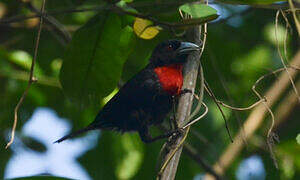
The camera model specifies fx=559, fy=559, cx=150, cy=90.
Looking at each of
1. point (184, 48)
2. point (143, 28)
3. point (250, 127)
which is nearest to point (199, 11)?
point (143, 28)

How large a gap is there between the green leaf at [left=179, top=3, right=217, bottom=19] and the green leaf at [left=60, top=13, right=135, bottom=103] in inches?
34.7

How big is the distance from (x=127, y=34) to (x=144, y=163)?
1.22 metres

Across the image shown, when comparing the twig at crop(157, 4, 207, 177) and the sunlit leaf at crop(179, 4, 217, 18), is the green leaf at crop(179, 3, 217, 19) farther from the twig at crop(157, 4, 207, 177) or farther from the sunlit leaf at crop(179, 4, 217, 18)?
the twig at crop(157, 4, 207, 177)

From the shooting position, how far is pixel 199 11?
2.46 meters

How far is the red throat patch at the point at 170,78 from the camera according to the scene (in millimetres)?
3818

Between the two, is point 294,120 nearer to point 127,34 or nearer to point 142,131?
point 142,131

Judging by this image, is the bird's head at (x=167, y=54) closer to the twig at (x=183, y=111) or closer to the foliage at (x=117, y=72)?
the foliage at (x=117, y=72)

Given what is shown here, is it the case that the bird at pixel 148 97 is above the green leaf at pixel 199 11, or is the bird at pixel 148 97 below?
below

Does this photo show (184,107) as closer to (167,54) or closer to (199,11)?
(199,11)

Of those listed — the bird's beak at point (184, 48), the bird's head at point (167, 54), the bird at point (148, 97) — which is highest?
the bird's beak at point (184, 48)

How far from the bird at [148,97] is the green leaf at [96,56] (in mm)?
488

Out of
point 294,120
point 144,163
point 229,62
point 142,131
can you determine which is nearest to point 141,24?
point 142,131

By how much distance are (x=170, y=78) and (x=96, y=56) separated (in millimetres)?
676

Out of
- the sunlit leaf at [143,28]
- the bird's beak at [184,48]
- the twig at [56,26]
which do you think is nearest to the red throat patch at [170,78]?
the bird's beak at [184,48]
